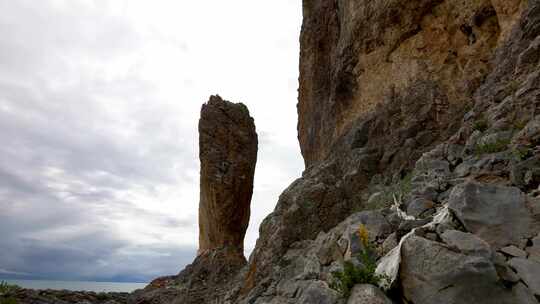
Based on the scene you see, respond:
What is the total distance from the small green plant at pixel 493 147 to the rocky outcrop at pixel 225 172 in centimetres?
2419

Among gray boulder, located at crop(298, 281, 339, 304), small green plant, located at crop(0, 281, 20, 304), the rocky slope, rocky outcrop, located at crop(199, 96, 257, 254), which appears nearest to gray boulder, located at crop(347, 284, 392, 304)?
the rocky slope

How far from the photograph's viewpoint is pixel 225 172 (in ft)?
104

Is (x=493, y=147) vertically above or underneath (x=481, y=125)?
underneath

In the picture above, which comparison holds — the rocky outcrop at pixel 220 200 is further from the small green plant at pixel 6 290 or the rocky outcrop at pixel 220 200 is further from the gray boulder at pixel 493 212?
the gray boulder at pixel 493 212

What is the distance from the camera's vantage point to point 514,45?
1121 cm

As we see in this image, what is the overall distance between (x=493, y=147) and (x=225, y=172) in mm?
24996

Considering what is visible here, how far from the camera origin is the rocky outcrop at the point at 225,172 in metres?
30.9

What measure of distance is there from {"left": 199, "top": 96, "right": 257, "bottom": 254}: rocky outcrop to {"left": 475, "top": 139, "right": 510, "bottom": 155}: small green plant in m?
24.2

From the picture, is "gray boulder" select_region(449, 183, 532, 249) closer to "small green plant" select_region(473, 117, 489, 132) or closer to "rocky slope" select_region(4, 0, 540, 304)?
"rocky slope" select_region(4, 0, 540, 304)

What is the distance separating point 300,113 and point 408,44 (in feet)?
49.5

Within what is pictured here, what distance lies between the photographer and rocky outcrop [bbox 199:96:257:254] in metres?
30.9

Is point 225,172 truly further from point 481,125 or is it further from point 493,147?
point 493,147

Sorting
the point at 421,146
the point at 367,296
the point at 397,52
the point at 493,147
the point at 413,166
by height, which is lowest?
the point at 367,296

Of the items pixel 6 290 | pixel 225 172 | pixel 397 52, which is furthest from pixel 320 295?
pixel 225 172
